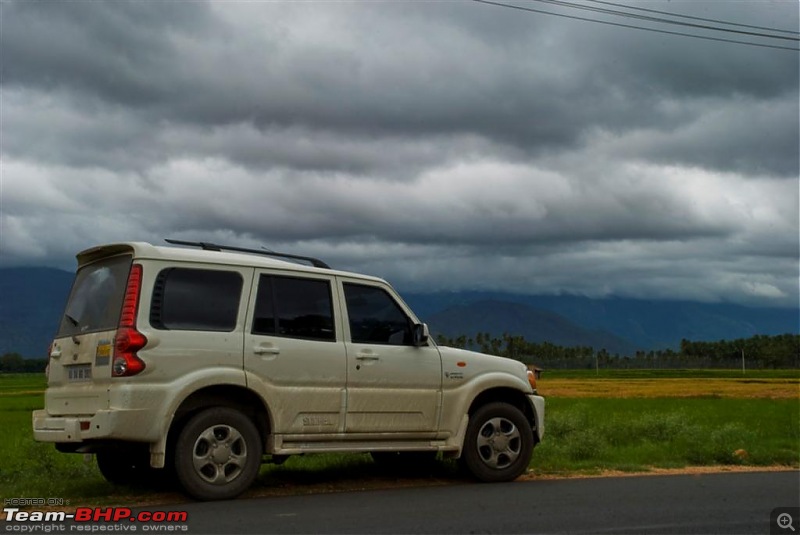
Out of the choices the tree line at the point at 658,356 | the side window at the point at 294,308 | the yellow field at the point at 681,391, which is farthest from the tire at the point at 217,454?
the tree line at the point at 658,356

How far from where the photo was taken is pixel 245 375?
8984 mm

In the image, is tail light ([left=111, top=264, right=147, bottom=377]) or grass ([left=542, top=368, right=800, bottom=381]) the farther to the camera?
grass ([left=542, top=368, right=800, bottom=381])

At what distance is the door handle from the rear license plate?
147cm

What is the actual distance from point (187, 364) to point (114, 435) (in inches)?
33.6

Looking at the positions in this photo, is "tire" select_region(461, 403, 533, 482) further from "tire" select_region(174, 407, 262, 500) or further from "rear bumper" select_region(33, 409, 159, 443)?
"rear bumper" select_region(33, 409, 159, 443)

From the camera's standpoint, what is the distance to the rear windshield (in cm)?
888

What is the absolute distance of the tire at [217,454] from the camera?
28.1ft

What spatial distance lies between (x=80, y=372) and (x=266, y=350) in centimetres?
167

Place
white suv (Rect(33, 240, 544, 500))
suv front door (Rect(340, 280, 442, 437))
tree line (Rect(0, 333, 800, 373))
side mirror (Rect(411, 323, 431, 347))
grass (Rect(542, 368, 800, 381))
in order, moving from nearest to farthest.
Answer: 1. white suv (Rect(33, 240, 544, 500))
2. suv front door (Rect(340, 280, 442, 437))
3. side mirror (Rect(411, 323, 431, 347))
4. grass (Rect(542, 368, 800, 381))
5. tree line (Rect(0, 333, 800, 373))

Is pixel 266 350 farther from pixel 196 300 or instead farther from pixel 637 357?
pixel 637 357

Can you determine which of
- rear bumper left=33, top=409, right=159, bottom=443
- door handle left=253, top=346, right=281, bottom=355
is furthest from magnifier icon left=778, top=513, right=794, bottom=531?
rear bumper left=33, top=409, right=159, bottom=443

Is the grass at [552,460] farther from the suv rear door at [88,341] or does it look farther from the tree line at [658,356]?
the tree line at [658,356]

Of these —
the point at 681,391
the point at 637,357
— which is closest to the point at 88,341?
the point at 681,391

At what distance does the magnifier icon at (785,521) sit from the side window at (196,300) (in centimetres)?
497
